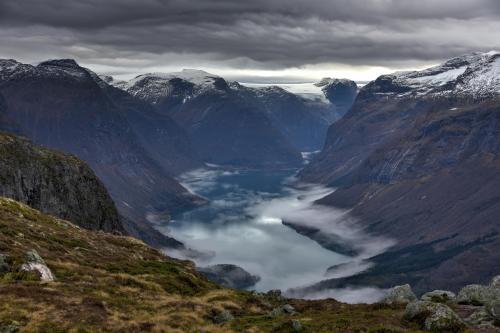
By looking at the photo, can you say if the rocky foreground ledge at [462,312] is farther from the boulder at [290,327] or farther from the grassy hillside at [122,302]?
the boulder at [290,327]

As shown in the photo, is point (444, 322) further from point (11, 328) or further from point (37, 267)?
point (37, 267)

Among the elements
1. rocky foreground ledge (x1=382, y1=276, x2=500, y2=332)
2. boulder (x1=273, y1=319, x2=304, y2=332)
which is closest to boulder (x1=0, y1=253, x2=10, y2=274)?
boulder (x1=273, y1=319, x2=304, y2=332)

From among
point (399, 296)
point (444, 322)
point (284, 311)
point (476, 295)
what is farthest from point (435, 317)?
point (284, 311)

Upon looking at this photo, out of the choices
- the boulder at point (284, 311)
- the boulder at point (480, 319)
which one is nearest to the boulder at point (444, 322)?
the boulder at point (480, 319)

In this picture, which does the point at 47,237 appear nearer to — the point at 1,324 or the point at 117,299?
the point at 117,299

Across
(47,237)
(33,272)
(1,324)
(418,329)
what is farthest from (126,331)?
(47,237)

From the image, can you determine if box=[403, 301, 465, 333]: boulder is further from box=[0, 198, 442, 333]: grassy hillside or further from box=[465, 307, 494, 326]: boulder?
box=[465, 307, 494, 326]: boulder
